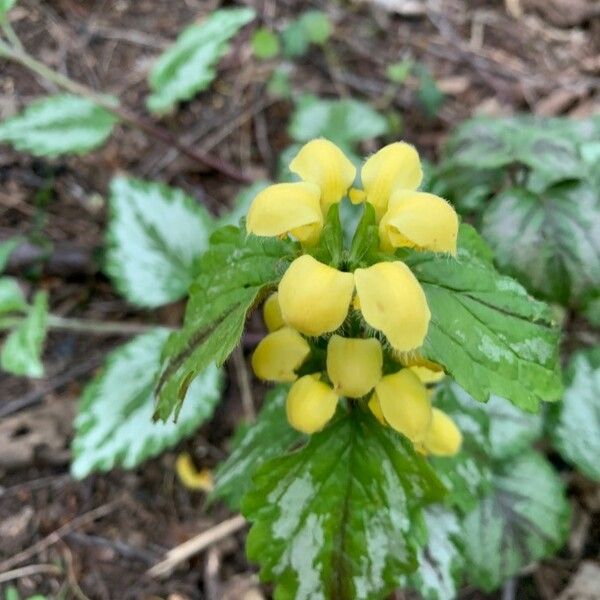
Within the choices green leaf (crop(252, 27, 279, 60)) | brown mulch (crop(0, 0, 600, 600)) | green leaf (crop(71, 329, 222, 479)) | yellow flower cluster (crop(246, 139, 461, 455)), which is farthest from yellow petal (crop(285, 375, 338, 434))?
green leaf (crop(252, 27, 279, 60))

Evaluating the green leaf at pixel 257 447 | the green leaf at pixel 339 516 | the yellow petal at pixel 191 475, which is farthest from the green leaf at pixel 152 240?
the green leaf at pixel 339 516

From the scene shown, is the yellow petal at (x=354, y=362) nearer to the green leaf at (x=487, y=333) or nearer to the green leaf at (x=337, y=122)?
the green leaf at (x=487, y=333)

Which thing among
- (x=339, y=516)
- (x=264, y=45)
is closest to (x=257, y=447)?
(x=339, y=516)

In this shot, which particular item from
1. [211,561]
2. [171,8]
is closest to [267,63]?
[171,8]

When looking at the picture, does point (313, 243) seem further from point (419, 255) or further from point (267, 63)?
point (267, 63)

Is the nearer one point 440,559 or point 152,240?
point 440,559

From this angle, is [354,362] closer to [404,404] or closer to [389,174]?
[404,404]
